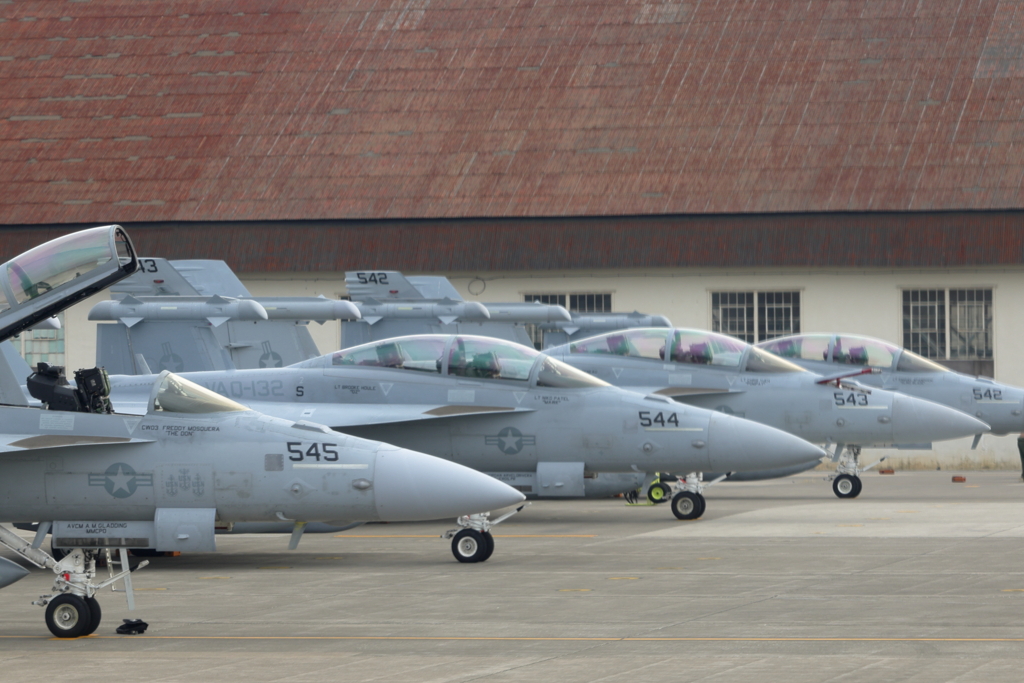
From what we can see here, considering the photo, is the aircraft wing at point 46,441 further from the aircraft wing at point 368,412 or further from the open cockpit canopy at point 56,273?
the aircraft wing at point 368,412

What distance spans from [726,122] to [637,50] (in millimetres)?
3581

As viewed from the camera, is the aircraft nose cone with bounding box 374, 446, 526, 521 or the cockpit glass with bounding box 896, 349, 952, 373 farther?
the cockpit glass with bounding box 896, 349, 952, 373

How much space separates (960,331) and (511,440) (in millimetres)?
17954

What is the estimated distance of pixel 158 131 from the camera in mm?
38844

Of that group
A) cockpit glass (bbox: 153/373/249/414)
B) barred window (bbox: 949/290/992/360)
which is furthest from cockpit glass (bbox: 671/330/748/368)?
cockpit glass (bbox: 153/373/249/414)

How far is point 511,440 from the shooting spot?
18.3 m

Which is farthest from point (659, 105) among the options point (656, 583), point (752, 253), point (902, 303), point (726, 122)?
point (656, 583)

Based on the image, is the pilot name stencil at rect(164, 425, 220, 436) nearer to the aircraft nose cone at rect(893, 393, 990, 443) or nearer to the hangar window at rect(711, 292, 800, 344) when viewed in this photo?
the aircraft nose cone at rect(893, 393, 990, 443)

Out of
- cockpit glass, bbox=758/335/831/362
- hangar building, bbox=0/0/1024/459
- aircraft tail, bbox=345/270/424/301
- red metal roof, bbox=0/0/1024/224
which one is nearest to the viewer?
cockpit glass, bbox=758/335/831/362

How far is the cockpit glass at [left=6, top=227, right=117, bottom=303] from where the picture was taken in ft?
37.8

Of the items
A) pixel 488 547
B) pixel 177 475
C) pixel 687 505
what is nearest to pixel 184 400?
pixel 177 475

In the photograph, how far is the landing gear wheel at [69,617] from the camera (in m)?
11.3

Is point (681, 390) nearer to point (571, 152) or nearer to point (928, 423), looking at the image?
point (928, 423)

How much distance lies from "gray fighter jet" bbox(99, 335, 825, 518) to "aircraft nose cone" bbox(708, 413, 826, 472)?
0.5 inches
